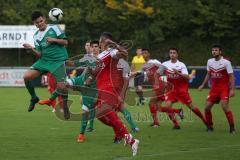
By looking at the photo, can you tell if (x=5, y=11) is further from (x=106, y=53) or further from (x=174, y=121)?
(x=106, y=53)

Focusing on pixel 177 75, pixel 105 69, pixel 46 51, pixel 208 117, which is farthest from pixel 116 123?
pixel 177 75

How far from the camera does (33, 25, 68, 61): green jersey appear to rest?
14906 millimetres

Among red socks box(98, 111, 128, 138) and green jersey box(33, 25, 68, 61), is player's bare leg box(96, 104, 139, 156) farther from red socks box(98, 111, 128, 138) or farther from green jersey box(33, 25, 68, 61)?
green jersey box(33, 25, 68, 61)

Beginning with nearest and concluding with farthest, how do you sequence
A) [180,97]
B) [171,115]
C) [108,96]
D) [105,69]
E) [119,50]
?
[119,50]
[108,96]
[105,69]
[171,115]
[180,97]

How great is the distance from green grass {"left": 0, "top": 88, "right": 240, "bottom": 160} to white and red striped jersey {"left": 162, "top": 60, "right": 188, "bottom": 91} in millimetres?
1027

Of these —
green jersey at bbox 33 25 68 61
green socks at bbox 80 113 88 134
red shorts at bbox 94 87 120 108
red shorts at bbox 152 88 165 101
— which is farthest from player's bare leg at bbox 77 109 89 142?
red shorts at bbox 152 88 165 101

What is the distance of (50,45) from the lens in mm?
14922

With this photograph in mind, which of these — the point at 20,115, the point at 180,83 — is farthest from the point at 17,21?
the point at 180,83

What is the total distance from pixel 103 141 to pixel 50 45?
2.58 metres

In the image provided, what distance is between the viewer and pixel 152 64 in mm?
19453

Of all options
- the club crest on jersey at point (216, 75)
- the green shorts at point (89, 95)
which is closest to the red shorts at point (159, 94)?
the club crest on jersey at point (216, 75)

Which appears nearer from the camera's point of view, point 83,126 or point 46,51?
point 83,126

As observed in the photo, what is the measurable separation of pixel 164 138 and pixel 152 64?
530 cm

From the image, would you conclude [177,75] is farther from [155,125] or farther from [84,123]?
[84,123]
